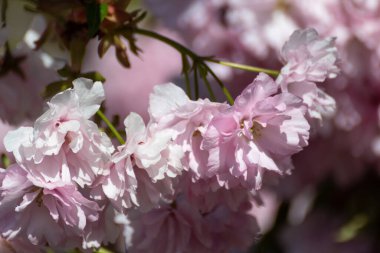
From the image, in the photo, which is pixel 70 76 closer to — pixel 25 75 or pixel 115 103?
pixel 25 75

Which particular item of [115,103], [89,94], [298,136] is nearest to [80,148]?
[89,94]

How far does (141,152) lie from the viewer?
68 cm

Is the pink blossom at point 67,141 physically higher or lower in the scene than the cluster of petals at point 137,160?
higher

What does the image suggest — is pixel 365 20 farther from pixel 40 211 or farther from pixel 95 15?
pixel 40 211

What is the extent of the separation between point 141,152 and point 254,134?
85 millimetres

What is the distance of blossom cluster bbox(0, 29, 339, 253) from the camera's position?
67 cm

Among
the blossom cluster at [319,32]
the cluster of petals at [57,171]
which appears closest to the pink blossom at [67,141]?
the cluster of petals at [57,171]

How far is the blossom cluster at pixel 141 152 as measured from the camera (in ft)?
2.19

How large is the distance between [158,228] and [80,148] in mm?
163

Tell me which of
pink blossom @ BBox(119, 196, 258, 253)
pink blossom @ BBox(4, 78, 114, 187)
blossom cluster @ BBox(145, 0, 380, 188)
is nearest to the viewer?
pink blossom @ BBox(4, 78, 114, 187)

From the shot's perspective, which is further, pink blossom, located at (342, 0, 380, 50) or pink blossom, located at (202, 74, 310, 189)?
pink blossom, located at (342, 0, 380, 50)

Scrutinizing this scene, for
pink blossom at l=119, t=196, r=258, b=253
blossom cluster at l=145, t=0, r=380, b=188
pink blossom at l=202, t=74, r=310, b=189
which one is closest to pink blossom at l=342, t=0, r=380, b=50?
Result: blossom cluster at l=145, t=0, r=380, b=188

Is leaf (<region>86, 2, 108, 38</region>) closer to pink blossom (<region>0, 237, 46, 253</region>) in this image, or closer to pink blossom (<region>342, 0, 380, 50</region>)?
pink blossom (<region>0, 237, 46, 253</region>)

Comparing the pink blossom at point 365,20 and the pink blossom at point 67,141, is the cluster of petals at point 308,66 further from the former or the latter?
the pink blossom at point 365,20
